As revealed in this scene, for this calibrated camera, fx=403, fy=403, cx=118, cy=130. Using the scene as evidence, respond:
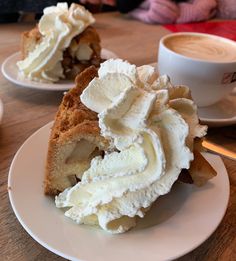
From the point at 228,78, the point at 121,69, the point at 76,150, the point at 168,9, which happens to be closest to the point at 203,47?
the point at 228,78

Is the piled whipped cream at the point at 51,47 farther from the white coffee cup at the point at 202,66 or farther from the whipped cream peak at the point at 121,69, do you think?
the whipped cream peak at the point at 121,69

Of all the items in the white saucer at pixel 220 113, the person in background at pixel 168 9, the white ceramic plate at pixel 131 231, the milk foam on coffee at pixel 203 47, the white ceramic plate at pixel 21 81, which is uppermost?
the milk foam on coffee at pixel 203 47

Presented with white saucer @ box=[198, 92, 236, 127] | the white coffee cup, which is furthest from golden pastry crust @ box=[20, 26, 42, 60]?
white saucer @ box=[198, 92, 236, 127]

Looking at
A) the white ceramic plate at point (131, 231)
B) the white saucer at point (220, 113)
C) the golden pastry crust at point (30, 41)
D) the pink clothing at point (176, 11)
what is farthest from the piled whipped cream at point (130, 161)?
the pink clothing at point (176, 11)

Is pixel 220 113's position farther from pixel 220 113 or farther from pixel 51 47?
pixel 51 47

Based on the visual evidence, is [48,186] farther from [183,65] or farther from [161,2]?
[161,2]

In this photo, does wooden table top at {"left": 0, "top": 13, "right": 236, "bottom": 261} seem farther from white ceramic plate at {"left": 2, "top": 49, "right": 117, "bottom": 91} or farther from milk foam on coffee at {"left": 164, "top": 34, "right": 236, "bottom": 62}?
milk foam on coffee at {"left": 164, "top": 34, "right": 236, "bottom": 62}

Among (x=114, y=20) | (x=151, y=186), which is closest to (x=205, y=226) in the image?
(x=151, y=186)
